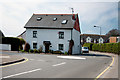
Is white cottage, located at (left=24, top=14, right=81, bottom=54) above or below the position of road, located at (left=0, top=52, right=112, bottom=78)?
above

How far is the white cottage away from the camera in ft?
107

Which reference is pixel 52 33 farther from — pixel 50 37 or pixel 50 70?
pixel 50 70

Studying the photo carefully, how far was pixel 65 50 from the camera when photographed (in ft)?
106

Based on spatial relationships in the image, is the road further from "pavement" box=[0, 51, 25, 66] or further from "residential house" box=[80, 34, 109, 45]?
"residential house" box=[80, 34, 109, 45]

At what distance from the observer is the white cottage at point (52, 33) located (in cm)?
3253

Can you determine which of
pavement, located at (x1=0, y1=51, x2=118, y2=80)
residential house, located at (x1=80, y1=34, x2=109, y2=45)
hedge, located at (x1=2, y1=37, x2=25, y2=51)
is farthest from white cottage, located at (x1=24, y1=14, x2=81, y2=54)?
residential house, located at (x1=80, y1=34, x2=109, y2=45)

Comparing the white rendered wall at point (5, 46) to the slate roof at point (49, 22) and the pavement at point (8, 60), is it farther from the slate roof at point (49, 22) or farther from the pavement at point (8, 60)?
the pavement at point (8, 60)

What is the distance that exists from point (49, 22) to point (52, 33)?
10.2 ft

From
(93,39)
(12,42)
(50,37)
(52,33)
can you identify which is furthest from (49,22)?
(93,39)

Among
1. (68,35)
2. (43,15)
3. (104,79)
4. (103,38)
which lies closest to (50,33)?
(68,35)

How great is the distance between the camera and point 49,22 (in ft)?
114

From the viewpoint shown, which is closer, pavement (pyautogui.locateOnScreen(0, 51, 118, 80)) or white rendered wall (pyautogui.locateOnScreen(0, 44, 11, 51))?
pavement (pyautogui.locateOnScreen(0, 51, 118, 80))

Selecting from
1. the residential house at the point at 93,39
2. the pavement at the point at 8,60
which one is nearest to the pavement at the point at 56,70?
the pavement at the point at 8,60

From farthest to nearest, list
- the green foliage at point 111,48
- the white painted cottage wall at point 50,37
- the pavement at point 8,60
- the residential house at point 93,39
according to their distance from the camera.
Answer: the residential house at point 93,39 → the green foliage at point 111,48 → the white painted cottage wall at point 50,37 → the pavement at point 8,60
